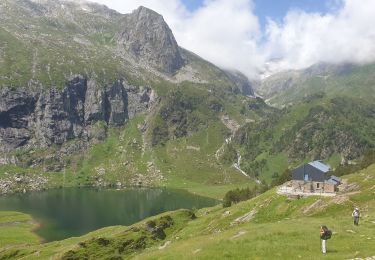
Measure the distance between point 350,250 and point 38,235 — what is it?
175732 millimetres

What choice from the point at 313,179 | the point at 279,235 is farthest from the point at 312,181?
the point at 279,235

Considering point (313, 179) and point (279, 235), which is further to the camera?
point (313, 179)

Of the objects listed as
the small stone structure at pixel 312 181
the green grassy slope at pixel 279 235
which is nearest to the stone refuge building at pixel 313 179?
the small stone structure at pixel 312 181

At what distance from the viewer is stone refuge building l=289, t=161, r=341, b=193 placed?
9375 cm

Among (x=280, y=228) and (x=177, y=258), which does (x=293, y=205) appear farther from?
(x=177, y=258)

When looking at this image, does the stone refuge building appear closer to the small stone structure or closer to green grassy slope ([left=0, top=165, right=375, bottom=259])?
the small stone structure

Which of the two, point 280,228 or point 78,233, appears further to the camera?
point 78,233

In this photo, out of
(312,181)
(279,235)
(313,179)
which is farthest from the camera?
(313,179)

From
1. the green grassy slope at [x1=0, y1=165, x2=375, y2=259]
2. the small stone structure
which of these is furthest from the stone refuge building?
the green grassy slope at [x1=0, y1=165, x2=375, y2=259]

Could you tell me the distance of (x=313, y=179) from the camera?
96562mm

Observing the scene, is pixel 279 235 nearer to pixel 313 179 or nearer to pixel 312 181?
pixel 312 181

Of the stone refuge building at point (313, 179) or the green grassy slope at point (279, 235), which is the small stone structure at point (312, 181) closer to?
the stone refuge building at point (313, 179)

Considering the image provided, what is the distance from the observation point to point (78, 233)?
197375 mm

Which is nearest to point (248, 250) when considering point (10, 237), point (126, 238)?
point (126, 238)
